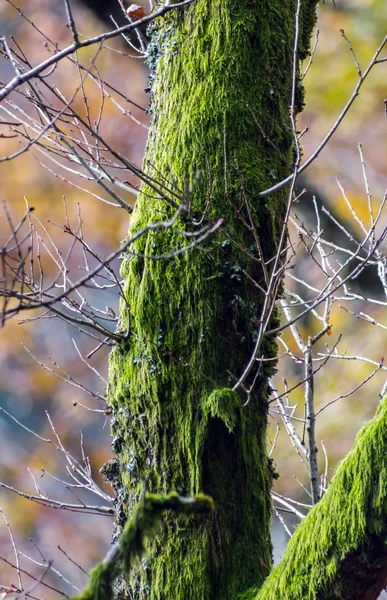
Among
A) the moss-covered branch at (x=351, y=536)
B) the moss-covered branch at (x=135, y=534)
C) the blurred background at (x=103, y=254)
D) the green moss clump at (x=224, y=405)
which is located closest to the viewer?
the moss-covered branch at (x=135, y=534)

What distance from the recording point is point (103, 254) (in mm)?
8586

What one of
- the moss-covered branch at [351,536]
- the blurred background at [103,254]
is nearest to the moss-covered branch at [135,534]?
the moss-covered branch at [351,536]

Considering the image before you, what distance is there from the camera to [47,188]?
8508mm

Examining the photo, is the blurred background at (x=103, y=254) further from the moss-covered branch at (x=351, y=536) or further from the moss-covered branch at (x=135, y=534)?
the moss-covered branch at (x=135, y=534)

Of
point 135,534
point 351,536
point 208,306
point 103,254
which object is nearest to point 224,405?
point 208,306

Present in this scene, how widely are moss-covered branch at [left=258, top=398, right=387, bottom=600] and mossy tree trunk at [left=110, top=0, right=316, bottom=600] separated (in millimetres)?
341

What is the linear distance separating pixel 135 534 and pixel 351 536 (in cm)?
52

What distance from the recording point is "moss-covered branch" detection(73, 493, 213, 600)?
3.94 feet

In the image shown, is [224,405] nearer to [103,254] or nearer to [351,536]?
[351,536]

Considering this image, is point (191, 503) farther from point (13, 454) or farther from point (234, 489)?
point (13, 454)

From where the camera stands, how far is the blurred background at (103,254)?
20.2ft

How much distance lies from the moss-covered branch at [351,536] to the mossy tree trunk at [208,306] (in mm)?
341

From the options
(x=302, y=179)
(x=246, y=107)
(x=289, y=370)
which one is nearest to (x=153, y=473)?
(x=246, y=107)

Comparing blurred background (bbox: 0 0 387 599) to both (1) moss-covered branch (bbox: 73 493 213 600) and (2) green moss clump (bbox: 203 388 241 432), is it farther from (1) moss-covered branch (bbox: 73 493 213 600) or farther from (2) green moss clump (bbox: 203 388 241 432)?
(1) moss-covered branch (bbox: 73 493 213 600)
